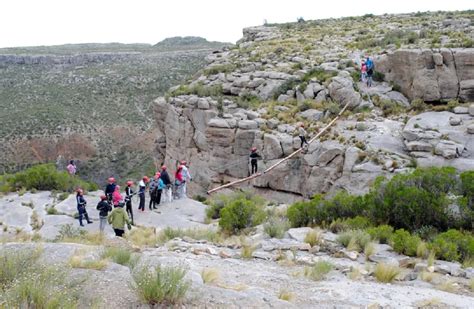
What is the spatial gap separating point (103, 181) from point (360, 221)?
33.7 m

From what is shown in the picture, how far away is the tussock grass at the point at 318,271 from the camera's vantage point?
8923mm

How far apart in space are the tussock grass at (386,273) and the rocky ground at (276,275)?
112 millimetres

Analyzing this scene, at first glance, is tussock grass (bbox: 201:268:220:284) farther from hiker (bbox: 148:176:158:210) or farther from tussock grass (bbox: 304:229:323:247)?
hiker (bbox: 148:176:158:210)

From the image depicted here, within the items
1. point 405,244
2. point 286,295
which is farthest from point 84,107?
point 286,295

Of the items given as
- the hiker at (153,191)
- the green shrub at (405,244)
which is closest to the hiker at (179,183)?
the hiker at (153,191)

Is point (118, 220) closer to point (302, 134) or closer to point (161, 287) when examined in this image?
point (161, 287)

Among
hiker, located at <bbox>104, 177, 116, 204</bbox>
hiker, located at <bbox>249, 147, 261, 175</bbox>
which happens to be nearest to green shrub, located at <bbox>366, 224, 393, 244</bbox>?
hiker, located at <bbox>104, 177, 116, 204</bbox>

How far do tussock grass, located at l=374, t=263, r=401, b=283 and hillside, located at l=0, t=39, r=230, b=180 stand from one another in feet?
122

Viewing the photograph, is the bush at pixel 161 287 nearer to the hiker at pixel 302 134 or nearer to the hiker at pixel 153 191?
the hiker at pixel 153 191

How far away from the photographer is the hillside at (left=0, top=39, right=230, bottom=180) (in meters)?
47.5

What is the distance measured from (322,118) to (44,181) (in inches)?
548

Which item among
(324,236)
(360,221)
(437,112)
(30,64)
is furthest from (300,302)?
(30,64)

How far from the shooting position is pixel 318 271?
355 inches

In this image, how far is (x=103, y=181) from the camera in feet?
141
